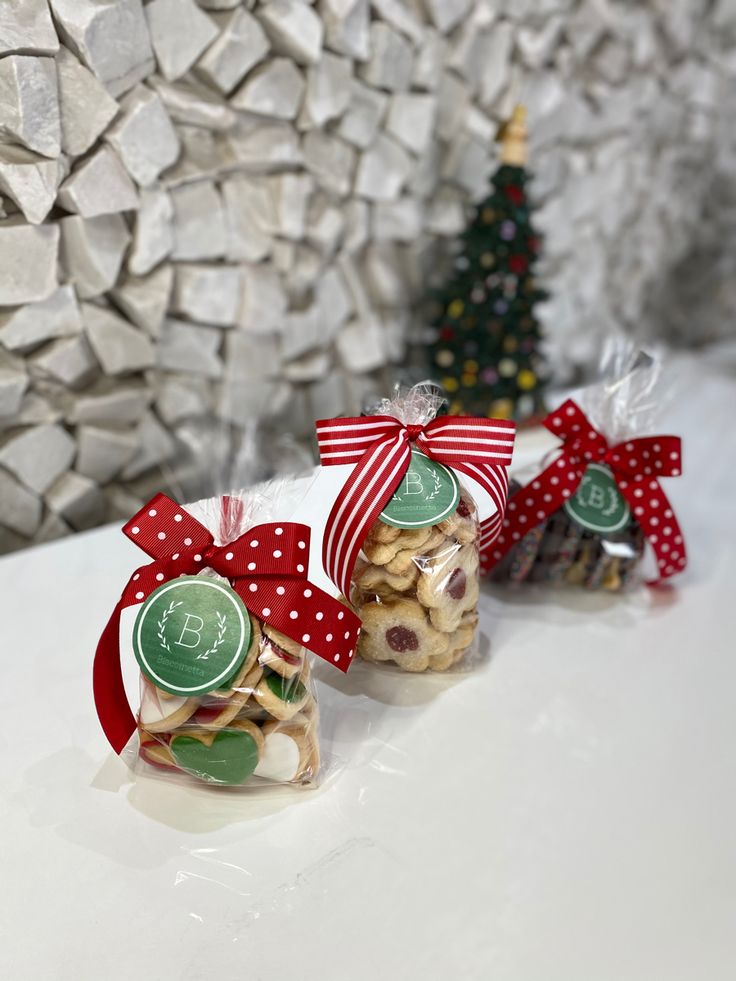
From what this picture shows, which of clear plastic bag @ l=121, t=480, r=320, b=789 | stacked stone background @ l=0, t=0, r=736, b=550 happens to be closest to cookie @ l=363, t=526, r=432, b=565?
clear plastic bag @ l=121, t=480, r=320, b=789

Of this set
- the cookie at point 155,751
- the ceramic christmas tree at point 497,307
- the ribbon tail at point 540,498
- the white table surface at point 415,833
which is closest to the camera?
the white table surface at point 415,833

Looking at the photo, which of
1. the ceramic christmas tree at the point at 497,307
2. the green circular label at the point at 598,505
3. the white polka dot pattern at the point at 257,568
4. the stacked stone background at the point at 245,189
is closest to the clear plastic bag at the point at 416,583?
the white polka dot pattern at the point at 257,568

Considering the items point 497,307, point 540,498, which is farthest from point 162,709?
point 497,307

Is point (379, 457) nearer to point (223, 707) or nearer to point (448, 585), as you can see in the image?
point (448, 585)

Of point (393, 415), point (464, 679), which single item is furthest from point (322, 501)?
point (464, 679)

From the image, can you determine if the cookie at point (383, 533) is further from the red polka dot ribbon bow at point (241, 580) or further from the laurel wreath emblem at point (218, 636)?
the laurel wreath emblem at point (218, 636)

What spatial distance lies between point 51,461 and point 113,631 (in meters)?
0.58

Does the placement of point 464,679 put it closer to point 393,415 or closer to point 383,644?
point 383,644

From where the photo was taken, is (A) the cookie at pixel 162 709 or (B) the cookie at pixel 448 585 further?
(B) the cookie at pixel 448 585

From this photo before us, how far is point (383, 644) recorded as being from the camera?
980mm

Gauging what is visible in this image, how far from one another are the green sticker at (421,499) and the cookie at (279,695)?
21 centimetres

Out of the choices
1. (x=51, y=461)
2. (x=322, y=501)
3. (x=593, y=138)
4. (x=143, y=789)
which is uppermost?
(x=593, y=138)

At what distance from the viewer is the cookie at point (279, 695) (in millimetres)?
783

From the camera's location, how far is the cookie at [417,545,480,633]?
0.92 metres
